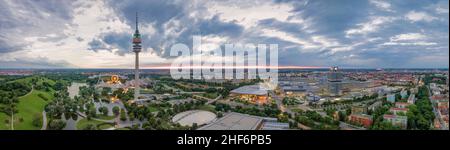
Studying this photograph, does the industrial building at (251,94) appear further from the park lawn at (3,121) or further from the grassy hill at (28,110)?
the park lawn at (3,121)

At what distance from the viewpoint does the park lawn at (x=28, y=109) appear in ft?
13.5

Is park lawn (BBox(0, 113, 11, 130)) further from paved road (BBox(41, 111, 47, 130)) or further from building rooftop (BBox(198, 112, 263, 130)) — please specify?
building rooftop (BBox(198, 112, 263, 130))

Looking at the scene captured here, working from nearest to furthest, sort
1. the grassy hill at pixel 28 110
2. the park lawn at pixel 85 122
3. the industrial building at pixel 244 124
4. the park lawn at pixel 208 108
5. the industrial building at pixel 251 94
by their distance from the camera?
1. the industrial building at pixel 244 124
2. the grassy hill at pixel 28 110
3. the park lawn at pixel 85 122
4. the park lawn at pixel 208 108
5. the industrial building at pixel 251 94

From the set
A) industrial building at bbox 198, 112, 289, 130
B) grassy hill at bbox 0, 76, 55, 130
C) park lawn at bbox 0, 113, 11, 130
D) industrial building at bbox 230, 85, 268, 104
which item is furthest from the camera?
industrial building at bbox 230, 85, 268, 104

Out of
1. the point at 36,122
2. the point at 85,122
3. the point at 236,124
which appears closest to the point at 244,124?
the point at 236,124

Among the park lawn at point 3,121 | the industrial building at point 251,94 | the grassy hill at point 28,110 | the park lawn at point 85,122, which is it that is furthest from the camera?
the industrial building at point 251,94

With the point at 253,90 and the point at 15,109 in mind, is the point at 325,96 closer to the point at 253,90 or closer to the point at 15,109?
the point at 253,90

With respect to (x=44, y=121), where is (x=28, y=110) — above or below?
above

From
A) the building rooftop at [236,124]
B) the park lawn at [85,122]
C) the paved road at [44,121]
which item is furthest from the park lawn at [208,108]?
the paved road at [44,121]

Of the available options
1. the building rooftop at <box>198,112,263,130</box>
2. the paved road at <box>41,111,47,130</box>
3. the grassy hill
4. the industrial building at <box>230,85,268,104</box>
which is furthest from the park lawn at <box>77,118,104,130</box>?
the industrial building at <box>230,85,268,104</box>

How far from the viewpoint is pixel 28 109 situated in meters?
4.98

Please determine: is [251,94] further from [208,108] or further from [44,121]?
[44,121]

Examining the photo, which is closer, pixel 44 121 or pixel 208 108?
pixel 44 121

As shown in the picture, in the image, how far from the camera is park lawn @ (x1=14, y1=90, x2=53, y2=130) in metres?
4.12
